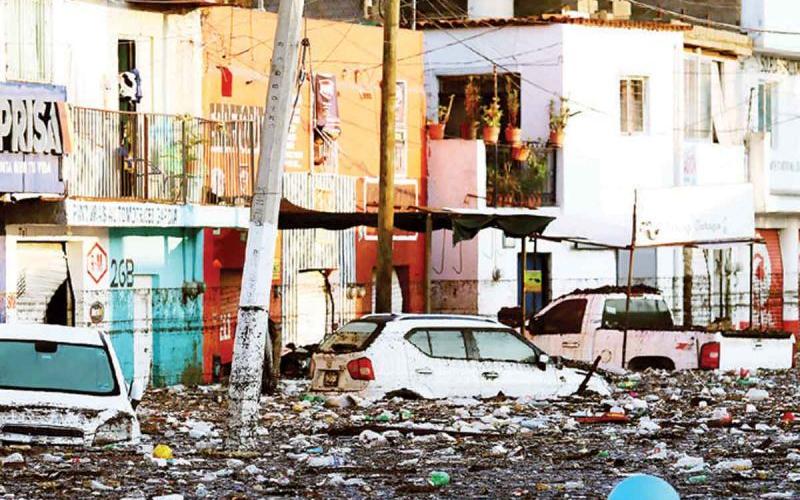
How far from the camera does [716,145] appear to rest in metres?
52.6

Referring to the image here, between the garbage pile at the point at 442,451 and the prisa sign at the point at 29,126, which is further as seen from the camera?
the prisa sign at the point at 29,126

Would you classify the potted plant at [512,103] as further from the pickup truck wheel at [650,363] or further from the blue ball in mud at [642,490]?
the blue ball in mud at [642,490]

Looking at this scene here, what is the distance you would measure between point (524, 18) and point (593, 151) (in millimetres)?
3489

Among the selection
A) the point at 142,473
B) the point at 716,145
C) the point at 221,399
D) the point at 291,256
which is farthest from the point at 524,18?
the point at 142,473

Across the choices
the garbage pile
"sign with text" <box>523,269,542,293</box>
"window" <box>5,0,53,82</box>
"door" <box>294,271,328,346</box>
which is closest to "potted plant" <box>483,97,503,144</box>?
"sign with text" <box>523,269,542,293</box>

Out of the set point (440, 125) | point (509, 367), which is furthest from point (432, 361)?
point (440, 125)

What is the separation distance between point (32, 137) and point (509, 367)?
25.3 ft

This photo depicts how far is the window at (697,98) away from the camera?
5178 centimetres

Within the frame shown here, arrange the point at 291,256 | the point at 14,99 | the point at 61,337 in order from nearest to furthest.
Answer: the point at 61,337 < the point at 14,99 < the point at 291,256

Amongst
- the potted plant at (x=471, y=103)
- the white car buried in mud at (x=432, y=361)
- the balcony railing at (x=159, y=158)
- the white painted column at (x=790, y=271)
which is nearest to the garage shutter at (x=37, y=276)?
the balcony railing at (x=159, y=158)

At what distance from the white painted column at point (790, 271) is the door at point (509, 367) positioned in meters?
27.9

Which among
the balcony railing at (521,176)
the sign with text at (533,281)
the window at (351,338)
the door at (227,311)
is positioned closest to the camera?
the window at (351,338)

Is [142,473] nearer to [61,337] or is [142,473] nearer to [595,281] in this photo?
[61,337]

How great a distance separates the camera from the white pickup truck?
35.7 m
